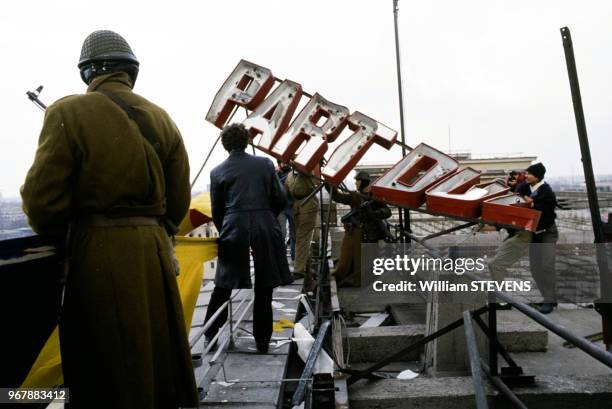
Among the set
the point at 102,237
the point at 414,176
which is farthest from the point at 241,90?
the point at 102,237

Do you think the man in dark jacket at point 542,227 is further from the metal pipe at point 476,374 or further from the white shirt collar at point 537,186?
the metal pipe at point 476,374

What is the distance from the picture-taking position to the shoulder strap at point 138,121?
234cm

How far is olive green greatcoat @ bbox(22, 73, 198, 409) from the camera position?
2135mm

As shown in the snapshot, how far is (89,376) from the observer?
2225 millimetres

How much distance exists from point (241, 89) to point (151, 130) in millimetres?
6504

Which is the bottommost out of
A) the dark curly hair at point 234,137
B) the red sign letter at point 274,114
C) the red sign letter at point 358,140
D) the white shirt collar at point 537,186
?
the white shirt collar at point 537,186

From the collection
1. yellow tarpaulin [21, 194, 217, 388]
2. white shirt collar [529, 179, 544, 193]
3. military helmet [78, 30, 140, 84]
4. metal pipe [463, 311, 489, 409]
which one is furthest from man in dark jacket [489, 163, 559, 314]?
military helmet [78, 30, 140, 84]

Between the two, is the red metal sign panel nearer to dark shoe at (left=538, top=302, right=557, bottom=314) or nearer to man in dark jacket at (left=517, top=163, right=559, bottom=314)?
man in dark jacket at (left=517, top=163, right=559, bottom=314)

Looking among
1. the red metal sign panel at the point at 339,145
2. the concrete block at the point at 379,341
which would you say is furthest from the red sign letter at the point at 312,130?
Result: the concrete block at the point at 379,341

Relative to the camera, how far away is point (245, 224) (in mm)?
4160

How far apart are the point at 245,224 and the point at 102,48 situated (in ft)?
6.65

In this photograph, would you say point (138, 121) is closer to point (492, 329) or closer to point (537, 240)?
point (492, 329)

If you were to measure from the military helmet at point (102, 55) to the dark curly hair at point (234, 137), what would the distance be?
176 cm

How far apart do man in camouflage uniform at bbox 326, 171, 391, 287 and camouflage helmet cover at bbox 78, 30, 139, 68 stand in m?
6.19
